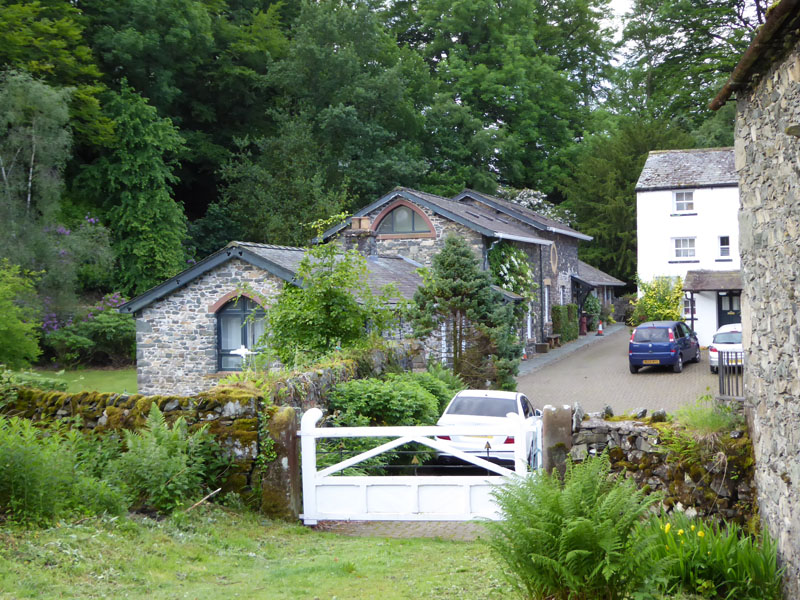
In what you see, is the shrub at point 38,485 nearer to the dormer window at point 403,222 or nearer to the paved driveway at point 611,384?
the paved driveway at point 611,384

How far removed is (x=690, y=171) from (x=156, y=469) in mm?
33735

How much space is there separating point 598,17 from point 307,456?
191 ft

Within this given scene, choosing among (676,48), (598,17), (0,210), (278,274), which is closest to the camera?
(278,274)

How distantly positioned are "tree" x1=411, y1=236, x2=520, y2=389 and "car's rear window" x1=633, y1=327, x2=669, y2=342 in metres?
7.41

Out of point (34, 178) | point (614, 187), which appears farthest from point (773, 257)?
point (614, 187)

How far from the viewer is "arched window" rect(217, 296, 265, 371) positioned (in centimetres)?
2086

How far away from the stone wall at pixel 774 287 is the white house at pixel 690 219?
28188 mm

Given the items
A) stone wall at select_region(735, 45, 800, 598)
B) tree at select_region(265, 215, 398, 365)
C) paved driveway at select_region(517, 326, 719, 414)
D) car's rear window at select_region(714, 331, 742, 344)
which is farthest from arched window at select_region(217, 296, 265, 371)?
stone wall at select_region(735, 45, 800, 598)

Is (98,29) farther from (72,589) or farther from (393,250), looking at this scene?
(72,589)

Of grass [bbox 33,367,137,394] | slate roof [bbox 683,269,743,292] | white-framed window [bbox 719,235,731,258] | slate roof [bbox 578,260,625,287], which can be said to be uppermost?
white-framed window [bbox 719,235,731,258]

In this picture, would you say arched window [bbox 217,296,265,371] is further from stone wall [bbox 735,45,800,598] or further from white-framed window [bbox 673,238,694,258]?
white-framed window [bbox 673,238,694,258]

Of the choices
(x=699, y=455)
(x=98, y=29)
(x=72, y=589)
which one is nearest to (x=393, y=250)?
(x=98, y=29)

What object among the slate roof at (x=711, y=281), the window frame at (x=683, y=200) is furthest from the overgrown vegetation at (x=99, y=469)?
the window frame at (x=683, y=200)

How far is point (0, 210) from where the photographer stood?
98.4 ft
